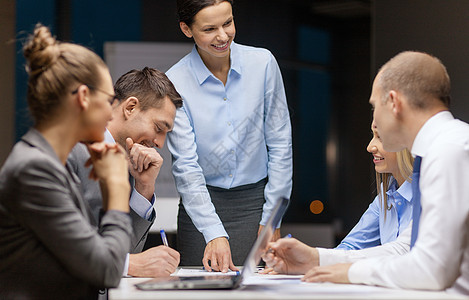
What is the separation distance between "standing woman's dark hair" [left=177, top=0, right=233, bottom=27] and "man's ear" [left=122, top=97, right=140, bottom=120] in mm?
515

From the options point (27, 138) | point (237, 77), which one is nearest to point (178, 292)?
point (27, 138)

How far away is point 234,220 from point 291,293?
140 centimetres

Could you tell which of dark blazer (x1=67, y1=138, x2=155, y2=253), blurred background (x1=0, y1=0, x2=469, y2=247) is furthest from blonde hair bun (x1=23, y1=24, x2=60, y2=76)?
blurred background (x1=0, y1=0, x2=469, y2=247)

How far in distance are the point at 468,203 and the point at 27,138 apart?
1.04m

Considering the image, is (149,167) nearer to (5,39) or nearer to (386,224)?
(386,224)

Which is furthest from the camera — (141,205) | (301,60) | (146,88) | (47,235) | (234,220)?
(301,60)

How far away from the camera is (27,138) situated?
140cm

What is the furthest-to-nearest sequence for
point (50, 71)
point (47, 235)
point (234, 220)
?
point (234, 220) → point (50, 71) → point (47, 235)

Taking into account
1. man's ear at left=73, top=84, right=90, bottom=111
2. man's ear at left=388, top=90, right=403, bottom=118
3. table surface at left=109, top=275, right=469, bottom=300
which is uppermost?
man's ear at left=73, top=84, right=90, bottom=111

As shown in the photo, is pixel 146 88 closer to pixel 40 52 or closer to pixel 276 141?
pixel 276 141

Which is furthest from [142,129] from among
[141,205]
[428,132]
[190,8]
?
[428,132]

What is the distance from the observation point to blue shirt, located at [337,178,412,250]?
2217 millimetres

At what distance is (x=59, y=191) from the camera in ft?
4.33

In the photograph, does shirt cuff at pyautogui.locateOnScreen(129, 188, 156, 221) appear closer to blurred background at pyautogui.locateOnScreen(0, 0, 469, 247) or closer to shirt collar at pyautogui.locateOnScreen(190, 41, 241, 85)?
shirt collar at pyautogui.locateOnScreen(190, 41, 241, 85)
